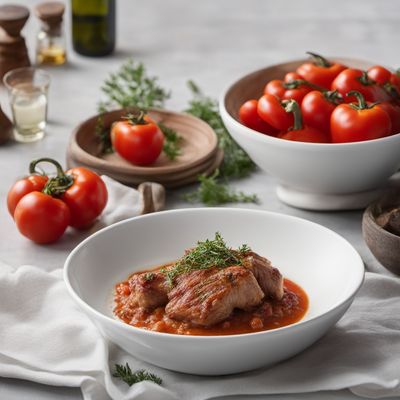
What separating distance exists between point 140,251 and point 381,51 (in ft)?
11.2

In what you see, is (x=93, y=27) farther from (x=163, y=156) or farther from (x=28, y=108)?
(x=163, y=156)

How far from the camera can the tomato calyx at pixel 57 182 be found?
3.87 m

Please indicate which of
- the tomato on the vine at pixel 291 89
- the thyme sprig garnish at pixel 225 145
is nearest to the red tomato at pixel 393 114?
the tomato on the vine at pixel 291 89

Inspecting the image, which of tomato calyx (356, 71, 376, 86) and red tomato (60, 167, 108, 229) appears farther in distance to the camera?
tomato calyx (356, 71, 376, 86)

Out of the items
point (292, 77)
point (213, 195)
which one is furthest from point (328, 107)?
point (213, 195)

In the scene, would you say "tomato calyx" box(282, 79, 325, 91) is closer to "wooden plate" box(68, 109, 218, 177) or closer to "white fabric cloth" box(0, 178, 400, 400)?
"wooden plate" box(68, 109, 218, 177)

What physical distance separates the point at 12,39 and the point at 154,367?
3061 millimetres

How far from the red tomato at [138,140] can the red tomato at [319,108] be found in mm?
801

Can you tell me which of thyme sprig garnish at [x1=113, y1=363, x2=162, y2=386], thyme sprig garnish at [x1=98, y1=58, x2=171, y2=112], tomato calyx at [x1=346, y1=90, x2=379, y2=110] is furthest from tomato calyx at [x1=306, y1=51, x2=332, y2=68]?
thyme sprig garnish at [x1=113, y1=363, x2=162, y2=386]

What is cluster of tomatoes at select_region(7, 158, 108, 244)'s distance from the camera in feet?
12.3

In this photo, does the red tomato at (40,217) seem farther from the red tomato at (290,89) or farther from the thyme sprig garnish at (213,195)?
the red tomato at (290,89)

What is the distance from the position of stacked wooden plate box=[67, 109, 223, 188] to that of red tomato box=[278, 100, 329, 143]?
59 centimetres

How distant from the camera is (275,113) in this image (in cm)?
395

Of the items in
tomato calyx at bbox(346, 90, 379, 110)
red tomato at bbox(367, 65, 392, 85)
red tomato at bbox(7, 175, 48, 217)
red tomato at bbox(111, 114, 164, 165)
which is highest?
tomato calyx at bbox(346, 90, 379, 110)
